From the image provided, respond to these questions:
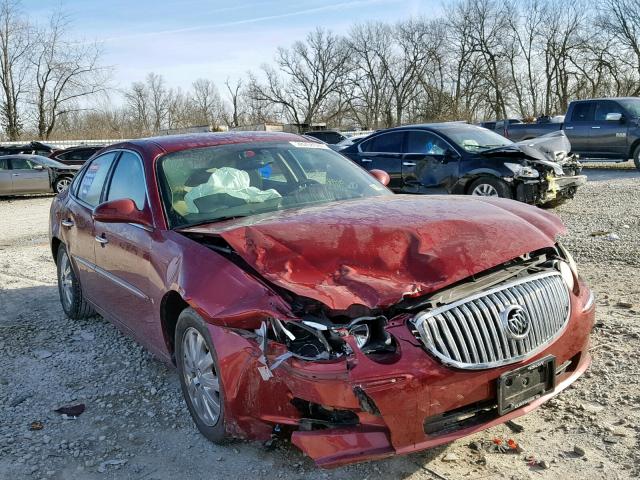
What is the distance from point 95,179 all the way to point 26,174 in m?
15.0

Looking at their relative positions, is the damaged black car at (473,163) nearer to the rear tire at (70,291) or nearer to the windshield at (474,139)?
the windshield at (474,139)


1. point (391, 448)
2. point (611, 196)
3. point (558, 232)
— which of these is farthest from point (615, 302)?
point (611, 196)

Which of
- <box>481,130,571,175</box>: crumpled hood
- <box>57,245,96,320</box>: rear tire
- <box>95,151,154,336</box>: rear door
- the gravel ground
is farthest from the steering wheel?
<box>481,130,571,175</box>: crumpled hood

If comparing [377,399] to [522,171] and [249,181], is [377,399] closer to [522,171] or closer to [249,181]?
[249,181]

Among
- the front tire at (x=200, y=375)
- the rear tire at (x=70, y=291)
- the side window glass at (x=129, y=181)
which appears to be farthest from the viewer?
the rear tire at (x=70, y=291)

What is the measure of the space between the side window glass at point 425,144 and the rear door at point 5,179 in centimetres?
1350

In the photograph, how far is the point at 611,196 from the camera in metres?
11.1

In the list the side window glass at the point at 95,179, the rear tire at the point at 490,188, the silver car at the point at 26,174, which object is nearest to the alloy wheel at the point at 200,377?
the side window glass at the point at 95,179

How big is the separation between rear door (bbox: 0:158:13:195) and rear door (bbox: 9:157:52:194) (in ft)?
0.38

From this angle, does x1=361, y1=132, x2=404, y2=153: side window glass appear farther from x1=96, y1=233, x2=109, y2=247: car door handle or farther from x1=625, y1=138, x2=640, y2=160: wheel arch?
x1=625, y1=138, x2=640, y2=160: wheel arch

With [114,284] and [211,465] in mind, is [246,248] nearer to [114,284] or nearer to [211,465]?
[211,465]

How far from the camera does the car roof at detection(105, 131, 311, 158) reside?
13.5 feet

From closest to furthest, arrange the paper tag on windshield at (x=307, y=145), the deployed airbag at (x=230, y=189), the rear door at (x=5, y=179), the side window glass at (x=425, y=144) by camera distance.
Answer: the deployed airbag at (x=230, y=189)
the paper tag on windshield at (x=307, y=145)
the side window glass at (x=425, y=144)
the rear door at (x=5, y=179)

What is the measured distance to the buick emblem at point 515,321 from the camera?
2555 millimetres
